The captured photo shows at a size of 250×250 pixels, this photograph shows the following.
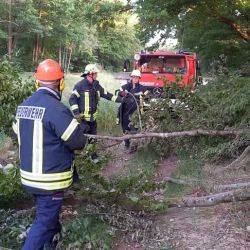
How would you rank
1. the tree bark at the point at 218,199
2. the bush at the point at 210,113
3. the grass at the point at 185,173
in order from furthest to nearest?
the bush at the point at 210,113 < the grass at the point at 185,173 < the tree bark at the point at 218,199

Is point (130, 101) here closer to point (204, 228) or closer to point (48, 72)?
point (204, 228)

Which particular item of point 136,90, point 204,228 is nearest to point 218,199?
point 204,228

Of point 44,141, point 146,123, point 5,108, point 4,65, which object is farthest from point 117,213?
point 146,123

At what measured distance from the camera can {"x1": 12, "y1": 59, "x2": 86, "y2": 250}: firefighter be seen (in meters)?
3.17

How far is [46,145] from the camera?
10.5ft

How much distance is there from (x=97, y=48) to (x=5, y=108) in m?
43.1

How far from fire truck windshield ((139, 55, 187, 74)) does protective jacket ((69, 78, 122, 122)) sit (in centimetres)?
412

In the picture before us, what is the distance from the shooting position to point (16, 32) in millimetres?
31234

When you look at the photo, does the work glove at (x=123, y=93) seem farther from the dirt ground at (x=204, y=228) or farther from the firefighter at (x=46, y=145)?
the firefighter at (x=46, y=145)

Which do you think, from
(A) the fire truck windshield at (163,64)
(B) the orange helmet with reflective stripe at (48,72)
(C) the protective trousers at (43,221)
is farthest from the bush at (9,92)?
(A) the fire truck windshield at (163,64)

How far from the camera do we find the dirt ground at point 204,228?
3680mm

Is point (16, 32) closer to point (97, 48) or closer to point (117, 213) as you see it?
point (97, 48)

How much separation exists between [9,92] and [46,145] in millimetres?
1840

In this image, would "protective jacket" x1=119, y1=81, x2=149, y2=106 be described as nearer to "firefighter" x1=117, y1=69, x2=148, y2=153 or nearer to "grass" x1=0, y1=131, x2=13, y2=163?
"firefighter" x1=117, y1=69, x2=148, y2=153
